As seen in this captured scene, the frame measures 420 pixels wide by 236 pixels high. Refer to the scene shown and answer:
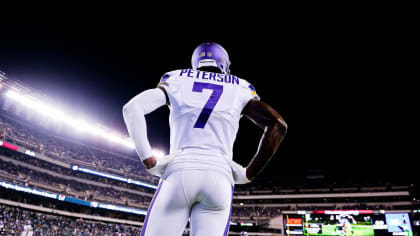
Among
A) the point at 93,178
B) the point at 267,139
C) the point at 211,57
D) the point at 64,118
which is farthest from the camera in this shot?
the point at 93,178

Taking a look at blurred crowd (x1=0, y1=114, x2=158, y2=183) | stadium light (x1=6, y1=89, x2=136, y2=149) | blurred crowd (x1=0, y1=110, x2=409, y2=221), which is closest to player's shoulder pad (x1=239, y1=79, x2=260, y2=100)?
blurred crowd (x1=0, y1=110, x2=409, y2=221)

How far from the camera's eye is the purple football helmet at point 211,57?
84.4 inches

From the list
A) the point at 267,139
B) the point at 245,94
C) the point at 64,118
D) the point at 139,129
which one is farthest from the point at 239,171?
the point at 64,118

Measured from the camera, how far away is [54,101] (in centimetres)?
3509

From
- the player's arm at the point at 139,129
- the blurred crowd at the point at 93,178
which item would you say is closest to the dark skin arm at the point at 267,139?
the player's arm at the point at 139,129

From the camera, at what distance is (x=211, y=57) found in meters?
2.15

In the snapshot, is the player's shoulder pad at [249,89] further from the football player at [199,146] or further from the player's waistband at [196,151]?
the player's waistband at [196,151]

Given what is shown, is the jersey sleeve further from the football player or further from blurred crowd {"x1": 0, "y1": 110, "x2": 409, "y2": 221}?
blurred crowd {"x1": 0, "y1": 110, "x2": 409, "y2": 221}

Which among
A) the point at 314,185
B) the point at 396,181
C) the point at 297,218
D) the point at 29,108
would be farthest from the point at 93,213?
the point at 396,181

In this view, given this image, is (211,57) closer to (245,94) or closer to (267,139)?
(245,94)

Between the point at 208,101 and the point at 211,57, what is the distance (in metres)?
0.49

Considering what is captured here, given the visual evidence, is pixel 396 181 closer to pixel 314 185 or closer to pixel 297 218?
pixel 314 185

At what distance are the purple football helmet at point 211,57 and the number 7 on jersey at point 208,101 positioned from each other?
30 cm

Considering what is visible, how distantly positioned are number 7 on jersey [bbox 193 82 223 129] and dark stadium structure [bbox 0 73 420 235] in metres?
26.2
